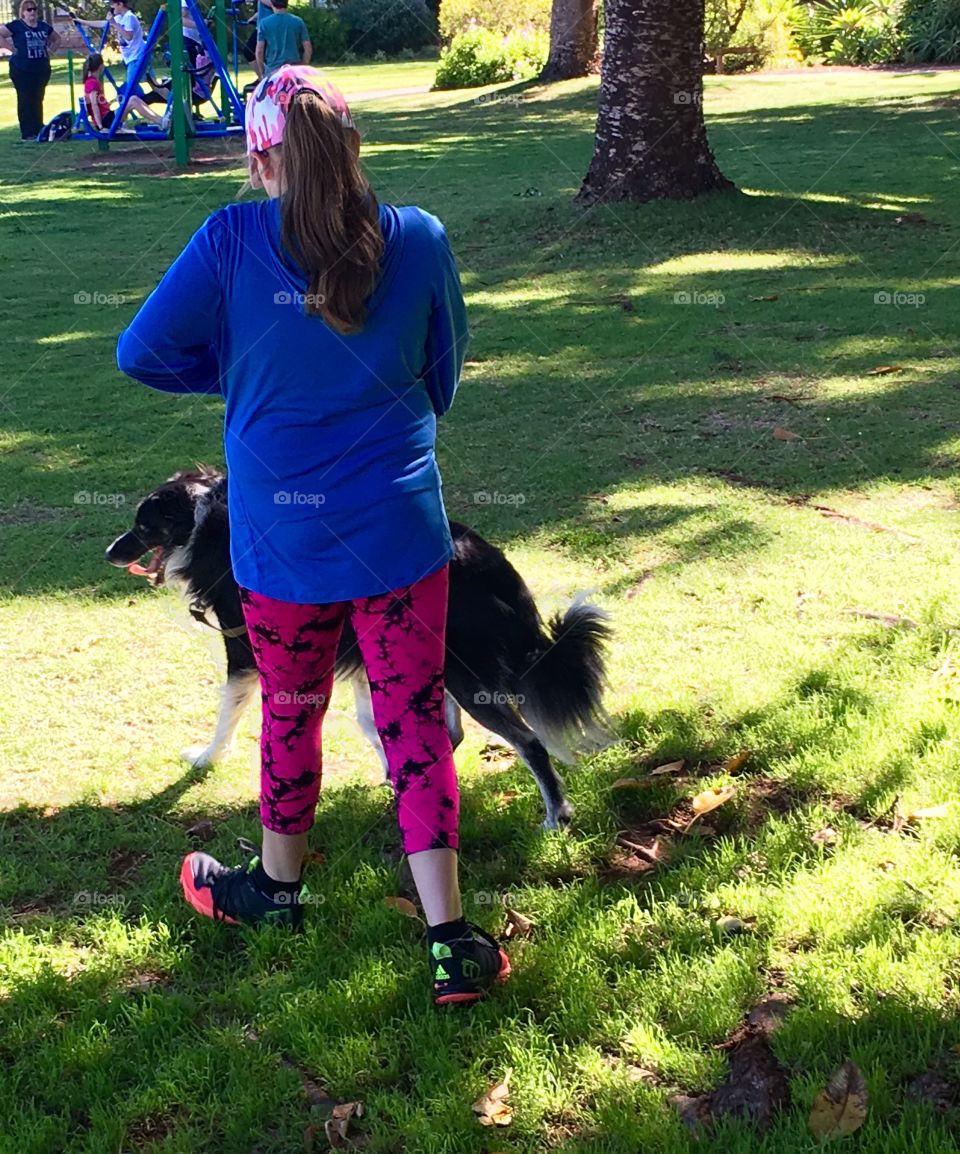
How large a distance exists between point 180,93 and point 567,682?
53.8 ft

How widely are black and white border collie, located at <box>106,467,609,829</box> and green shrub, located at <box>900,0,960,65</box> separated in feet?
86.0

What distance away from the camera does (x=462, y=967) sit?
10.2 ft

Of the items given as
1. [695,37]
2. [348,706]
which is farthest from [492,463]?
[695,37]

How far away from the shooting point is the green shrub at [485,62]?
28359 millimetres

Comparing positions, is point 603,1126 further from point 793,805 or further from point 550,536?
point 550,536

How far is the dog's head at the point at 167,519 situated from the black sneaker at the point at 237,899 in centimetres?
110

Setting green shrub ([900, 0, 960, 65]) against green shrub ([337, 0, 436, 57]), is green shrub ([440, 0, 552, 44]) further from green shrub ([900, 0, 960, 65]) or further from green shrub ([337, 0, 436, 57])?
green shrub ([900, 0, 960, 65])

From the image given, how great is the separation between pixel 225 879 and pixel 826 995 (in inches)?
60.8

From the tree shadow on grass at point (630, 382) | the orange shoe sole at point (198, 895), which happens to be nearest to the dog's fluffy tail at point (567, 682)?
the orange shoe sole at point (198, 895)

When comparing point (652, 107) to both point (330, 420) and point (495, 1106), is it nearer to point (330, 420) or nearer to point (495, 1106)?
point (330, 420)

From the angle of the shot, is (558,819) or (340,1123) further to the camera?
(558,819)

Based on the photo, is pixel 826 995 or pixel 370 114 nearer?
pixel 826 995

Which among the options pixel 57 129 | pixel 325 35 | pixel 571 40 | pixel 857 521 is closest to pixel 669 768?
pixel 857 521

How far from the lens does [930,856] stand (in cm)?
353
